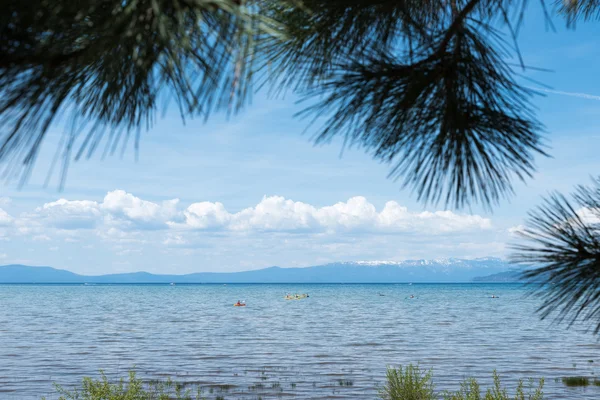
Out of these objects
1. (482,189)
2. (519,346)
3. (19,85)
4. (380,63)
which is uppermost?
(380,63)

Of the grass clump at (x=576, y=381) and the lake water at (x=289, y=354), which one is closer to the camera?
the grass clump at (x=576, y=381)

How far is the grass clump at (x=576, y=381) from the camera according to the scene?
2047cm

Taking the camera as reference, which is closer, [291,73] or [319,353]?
[291,73]

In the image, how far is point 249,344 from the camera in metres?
32.9

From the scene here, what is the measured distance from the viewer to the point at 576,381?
2083cm

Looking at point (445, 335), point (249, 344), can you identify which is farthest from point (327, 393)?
point (445, 335)

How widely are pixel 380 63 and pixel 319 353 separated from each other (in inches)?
1050

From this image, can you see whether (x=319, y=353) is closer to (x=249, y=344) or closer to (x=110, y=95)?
(x=249, y=344)

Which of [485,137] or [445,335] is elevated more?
[485,137]

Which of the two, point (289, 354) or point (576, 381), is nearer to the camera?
point (576, 381)

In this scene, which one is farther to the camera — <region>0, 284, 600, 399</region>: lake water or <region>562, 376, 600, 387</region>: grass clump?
<region>0, 284, 600, 399</region>: lake water

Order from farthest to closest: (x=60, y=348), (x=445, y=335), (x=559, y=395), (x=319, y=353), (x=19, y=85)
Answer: (x=445, y=335) → (x=60, y=348) → (x=319, y=353) → (x=559, y=395) → (x=19, y=85)

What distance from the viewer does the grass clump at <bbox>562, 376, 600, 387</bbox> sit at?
20469 millimetres

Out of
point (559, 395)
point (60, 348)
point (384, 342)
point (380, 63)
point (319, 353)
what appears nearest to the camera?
point (380, 63)
